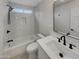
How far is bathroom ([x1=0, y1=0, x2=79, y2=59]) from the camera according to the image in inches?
48.0

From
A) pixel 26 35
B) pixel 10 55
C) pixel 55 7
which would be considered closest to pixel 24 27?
pixel 26 35

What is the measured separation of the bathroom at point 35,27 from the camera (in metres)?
1.22

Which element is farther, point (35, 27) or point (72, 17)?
point (35, 27)

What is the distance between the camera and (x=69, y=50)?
103 cm

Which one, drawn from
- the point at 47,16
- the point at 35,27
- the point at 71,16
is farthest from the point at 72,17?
the point at 35,27

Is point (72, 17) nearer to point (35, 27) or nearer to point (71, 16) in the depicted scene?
point (71, 16)

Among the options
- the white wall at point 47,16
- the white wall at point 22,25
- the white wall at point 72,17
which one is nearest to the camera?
the white wall at point 72,17

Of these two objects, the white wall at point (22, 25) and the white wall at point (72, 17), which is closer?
the white wall at point (72, 17)

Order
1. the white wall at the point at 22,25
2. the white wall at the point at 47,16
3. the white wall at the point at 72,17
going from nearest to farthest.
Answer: the white wall at the point at 72,17, the white wall at the point at 47,16, the white wall at the point at 22,25

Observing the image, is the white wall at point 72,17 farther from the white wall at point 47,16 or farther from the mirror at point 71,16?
the white wall at point 47,16

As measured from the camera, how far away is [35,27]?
383 cm

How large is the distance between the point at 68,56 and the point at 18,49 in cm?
208

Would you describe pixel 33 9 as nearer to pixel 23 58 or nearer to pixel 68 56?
pixel 23 58

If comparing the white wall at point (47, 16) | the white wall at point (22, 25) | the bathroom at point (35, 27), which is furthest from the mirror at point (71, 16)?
the white wall at point (22, 25)
